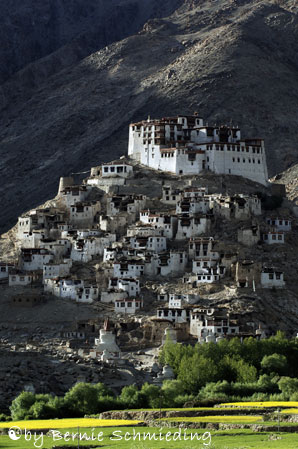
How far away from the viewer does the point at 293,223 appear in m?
111

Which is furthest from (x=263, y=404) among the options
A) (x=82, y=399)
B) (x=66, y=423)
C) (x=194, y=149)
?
(x=194, y=149)

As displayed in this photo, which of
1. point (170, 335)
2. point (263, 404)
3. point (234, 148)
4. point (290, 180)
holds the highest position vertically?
point (234, 148)

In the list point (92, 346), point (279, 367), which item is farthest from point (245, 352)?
point (92, 346)

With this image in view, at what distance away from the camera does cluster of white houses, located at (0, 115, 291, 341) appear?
99.4 metres

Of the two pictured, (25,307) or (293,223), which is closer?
(25,307)

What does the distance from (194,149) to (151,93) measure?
5434cm

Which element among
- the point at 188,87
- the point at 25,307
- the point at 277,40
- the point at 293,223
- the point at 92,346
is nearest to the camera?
the point at 92,346

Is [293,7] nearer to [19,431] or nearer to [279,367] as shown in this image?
[279,367]

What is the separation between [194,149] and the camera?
387 feet

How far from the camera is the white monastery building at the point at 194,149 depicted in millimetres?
116562

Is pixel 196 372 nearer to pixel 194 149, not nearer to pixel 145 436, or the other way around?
pixel 145 436

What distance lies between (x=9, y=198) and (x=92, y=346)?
69.0 m

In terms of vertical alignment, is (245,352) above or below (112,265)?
below

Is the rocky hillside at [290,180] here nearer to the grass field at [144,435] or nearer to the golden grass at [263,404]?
the golden grass at [263,404]
